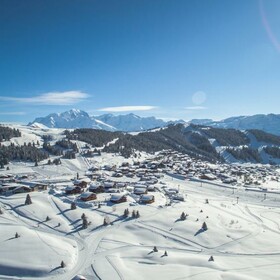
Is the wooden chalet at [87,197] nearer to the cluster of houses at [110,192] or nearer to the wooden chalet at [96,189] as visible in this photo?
the cluster of houses at [110,192]

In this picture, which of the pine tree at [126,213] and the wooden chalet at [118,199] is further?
the wooden chalet at [118,199]

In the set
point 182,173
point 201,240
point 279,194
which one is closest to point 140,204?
point 201,240

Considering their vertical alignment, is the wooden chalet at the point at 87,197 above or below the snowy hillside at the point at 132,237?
above

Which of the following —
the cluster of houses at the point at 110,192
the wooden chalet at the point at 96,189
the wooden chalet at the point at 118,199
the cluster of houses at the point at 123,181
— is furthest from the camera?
the wooden chalet at the point at 96,189

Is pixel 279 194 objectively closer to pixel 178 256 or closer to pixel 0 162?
pixel 178 256

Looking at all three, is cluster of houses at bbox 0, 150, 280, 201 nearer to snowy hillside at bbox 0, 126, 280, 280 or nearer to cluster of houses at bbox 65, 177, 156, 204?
cluster of houses at bbox 65, 177, 156, 204

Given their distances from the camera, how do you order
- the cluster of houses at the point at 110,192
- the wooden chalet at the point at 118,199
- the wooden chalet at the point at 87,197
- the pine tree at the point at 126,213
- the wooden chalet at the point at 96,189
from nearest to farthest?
the pine tree at the point at 126,213
the wooden chalet at the point at 118,199
the wooden chalet at the point at 87,197
the cluster of houses at the point at 110,192
the wooden chalet at the point at 96,189

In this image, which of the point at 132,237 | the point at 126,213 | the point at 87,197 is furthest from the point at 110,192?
the point at 132,237

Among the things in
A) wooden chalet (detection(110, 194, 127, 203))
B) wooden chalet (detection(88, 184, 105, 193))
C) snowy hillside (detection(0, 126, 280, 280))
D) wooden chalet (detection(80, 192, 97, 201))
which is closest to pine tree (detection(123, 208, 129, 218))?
snowy hillside (detection(0, 126, 280, 280))

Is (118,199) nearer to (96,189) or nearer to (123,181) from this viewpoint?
(96,189)

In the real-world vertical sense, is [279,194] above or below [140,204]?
below

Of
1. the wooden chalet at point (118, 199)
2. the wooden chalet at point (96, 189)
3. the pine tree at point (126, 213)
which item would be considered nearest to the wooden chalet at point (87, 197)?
the wooden chalet at point (118, 199)
